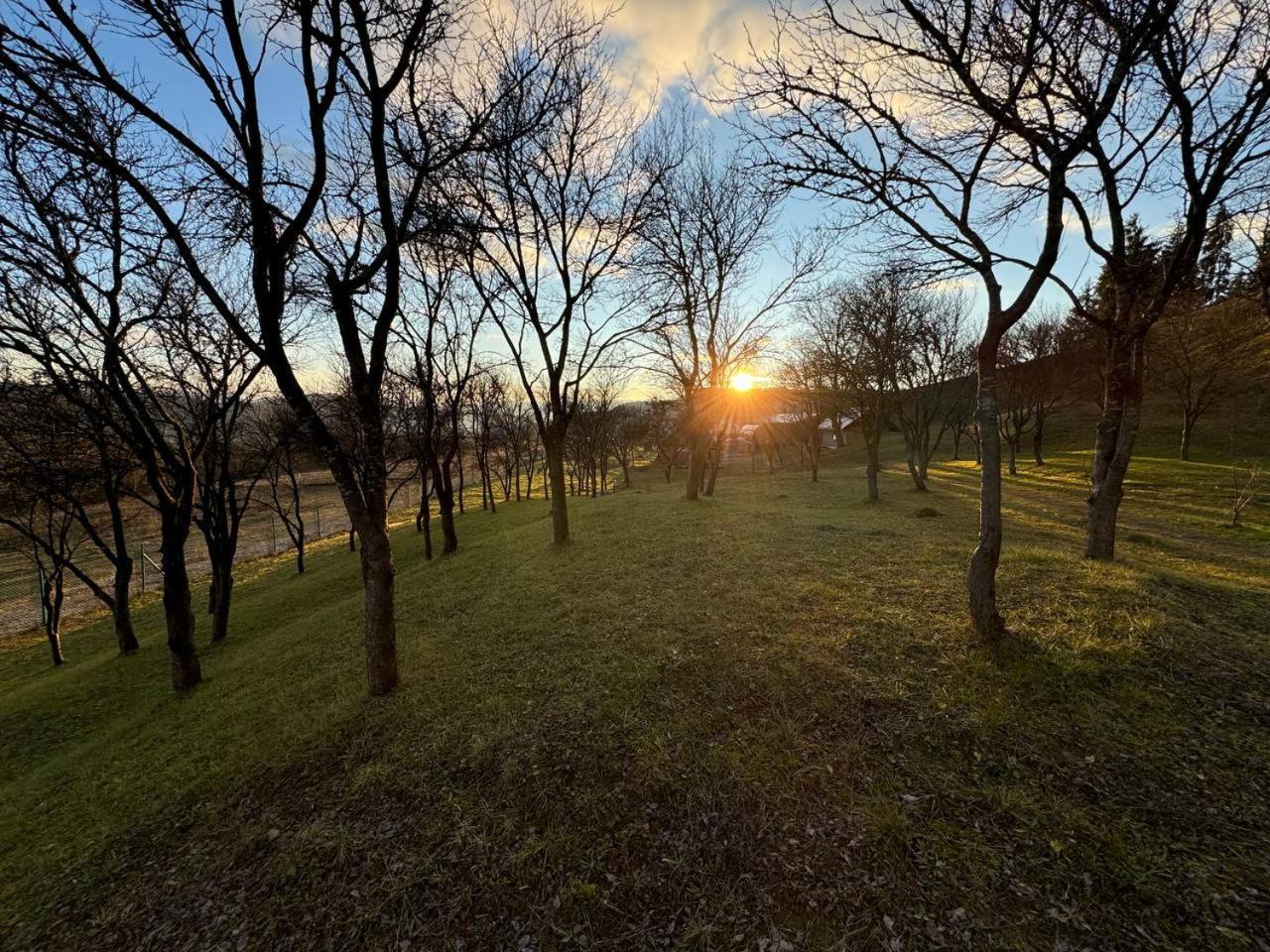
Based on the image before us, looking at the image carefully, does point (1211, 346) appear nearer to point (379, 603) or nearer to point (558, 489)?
point (558, 489)

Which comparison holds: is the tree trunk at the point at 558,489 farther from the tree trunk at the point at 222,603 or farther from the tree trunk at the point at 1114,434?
the tree trunk at the point at 1114,434

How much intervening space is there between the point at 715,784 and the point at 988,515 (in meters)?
4.05

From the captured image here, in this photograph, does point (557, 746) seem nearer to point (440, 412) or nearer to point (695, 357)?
point (695, 357)

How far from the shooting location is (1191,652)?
13.9 ft

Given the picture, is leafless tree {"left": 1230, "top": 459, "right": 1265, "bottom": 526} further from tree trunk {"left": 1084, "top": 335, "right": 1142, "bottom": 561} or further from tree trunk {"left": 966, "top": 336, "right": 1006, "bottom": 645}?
tree trunk {"left": 966, "top": 336, "right": 1006, "bottom": 645}

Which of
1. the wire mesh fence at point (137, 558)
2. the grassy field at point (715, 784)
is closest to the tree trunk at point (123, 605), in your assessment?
the wire mesh fence at point (137, 558)

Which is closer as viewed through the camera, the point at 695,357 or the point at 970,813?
the point at 970,813

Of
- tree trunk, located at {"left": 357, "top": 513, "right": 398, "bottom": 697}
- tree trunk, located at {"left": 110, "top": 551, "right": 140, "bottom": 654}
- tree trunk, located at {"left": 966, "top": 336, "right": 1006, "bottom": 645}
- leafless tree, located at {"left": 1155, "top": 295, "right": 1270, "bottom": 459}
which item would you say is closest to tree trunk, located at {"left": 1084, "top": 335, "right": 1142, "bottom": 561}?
tree trunk, located at {"left": 966, "top": 336, "right": 1006, "bottom": 645}

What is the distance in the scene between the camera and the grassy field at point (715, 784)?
2.60 meters

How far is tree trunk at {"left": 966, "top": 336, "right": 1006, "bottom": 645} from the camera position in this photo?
4.84 meters

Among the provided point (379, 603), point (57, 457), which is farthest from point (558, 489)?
point (57, 457)

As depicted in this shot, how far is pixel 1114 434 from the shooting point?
21.8ft

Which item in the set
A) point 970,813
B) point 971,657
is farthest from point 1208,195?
point 970,813

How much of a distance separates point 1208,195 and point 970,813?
Answer: 8157 mm
